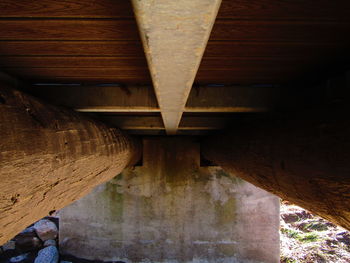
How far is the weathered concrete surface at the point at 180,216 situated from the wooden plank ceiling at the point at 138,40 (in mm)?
4383

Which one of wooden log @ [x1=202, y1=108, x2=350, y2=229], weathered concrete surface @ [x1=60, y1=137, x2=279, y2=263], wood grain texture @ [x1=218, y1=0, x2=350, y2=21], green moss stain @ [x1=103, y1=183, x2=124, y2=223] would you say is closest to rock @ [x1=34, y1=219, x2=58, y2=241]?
weathered concrete surface @ [x1=60, y1=137, x2=279, y2=263]

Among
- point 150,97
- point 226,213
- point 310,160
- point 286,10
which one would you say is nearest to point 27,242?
point 226,213

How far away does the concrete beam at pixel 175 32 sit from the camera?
0.64 meters

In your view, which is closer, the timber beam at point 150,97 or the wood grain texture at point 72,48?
the wood grain texture at point 72,48

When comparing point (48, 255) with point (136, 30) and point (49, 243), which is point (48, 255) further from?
point (136, 30)

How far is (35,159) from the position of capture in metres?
1.04

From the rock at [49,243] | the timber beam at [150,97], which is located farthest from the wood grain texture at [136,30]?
the rock at [49,243]

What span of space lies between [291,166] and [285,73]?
787 millimetres

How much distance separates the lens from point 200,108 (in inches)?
87.7

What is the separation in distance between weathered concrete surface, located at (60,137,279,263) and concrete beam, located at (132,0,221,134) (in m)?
4.93

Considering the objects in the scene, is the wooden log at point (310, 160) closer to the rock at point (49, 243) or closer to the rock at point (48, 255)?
the rock at point (48, 255)

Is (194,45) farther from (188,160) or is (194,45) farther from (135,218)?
(135,218)

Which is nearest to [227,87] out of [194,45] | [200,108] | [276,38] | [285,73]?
[200,108]

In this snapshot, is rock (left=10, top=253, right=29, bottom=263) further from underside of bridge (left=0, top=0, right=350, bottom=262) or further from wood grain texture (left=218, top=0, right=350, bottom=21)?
wood grain texture (left=218, top=0, right=350, bottom=21)
